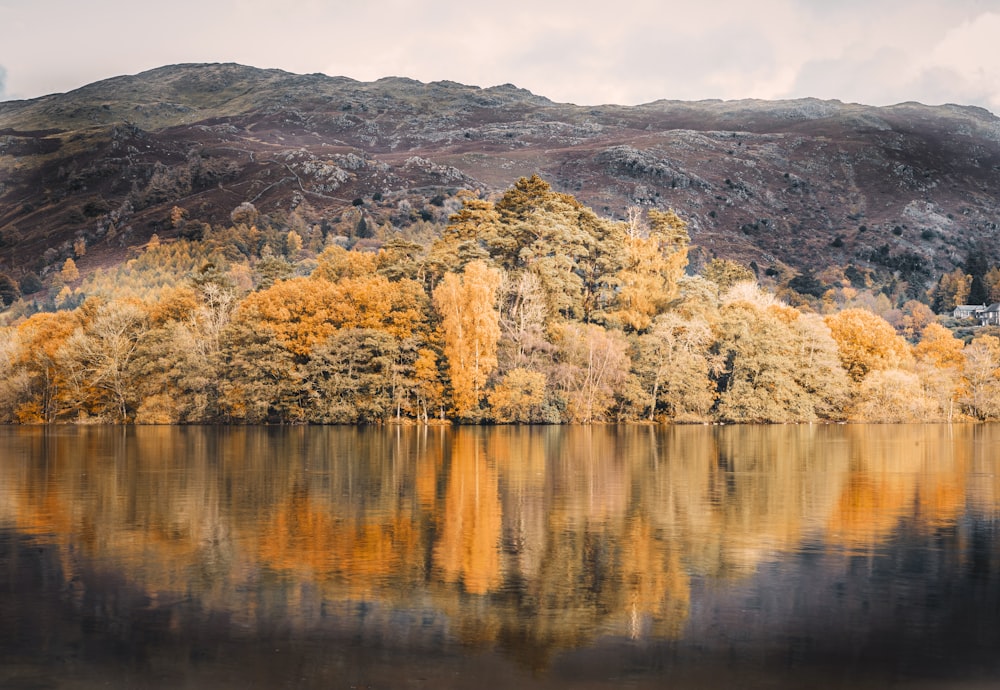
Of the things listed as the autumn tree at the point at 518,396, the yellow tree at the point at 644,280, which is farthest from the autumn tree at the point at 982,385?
the autumn tree at the point at 518,396

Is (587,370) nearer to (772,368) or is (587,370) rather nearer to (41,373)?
(772,368)

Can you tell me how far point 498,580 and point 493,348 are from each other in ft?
212

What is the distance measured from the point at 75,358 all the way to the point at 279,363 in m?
20.0

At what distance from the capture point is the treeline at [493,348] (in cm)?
8388

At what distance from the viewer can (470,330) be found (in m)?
81.9

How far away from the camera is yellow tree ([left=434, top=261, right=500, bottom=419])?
81.4 metres

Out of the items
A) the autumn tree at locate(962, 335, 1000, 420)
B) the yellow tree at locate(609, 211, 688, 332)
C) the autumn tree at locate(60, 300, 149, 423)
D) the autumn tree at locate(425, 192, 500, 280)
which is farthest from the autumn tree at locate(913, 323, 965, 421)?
the autumn tree at locate(60, 300, 149, 423)

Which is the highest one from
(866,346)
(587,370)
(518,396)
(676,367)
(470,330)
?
(470,330)

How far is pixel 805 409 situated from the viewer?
3605 inches

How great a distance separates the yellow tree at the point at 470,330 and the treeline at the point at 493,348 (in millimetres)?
135

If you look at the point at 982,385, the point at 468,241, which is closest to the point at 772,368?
the point at 982,385

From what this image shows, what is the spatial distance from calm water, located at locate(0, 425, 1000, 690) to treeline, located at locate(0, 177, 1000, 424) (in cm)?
4587

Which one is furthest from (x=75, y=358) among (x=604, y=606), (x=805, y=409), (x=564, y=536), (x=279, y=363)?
(x=604, y=606)

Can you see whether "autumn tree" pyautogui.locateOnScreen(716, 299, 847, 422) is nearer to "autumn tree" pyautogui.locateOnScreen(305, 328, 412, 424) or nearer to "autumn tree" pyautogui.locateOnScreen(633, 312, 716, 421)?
"autumn tree" pyautogui.locateOnScreen(633, 312, 716, 421)
